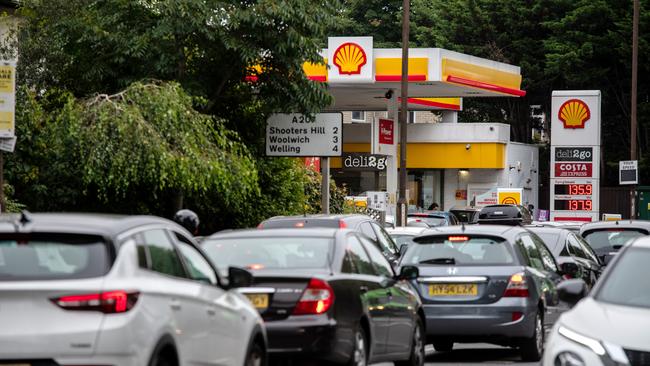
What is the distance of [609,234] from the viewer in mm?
24109

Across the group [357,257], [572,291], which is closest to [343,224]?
[357,257]

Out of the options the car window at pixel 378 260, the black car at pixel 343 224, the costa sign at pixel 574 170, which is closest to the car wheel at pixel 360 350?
the car window at pixel 378 260

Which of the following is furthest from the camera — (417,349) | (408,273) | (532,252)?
(532,252)

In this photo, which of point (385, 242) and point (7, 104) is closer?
point (7, 104)

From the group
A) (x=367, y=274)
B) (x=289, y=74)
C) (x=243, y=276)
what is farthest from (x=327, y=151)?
(x=243, y=276)

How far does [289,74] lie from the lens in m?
27.8

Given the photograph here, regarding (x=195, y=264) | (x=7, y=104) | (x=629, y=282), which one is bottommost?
(x=629, y=282)

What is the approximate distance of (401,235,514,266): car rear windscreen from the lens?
1570 centimetres

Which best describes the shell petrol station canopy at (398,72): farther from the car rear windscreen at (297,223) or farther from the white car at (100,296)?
the white car at (100,296)

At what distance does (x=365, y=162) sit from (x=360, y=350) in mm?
31938

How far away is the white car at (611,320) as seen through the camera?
8109 millimetres

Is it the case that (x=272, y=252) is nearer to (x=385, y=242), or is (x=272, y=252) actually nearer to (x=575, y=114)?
(x=385, y=242)

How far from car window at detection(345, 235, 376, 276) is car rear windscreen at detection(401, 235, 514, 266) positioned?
119 inches

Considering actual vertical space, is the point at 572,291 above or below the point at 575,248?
above
